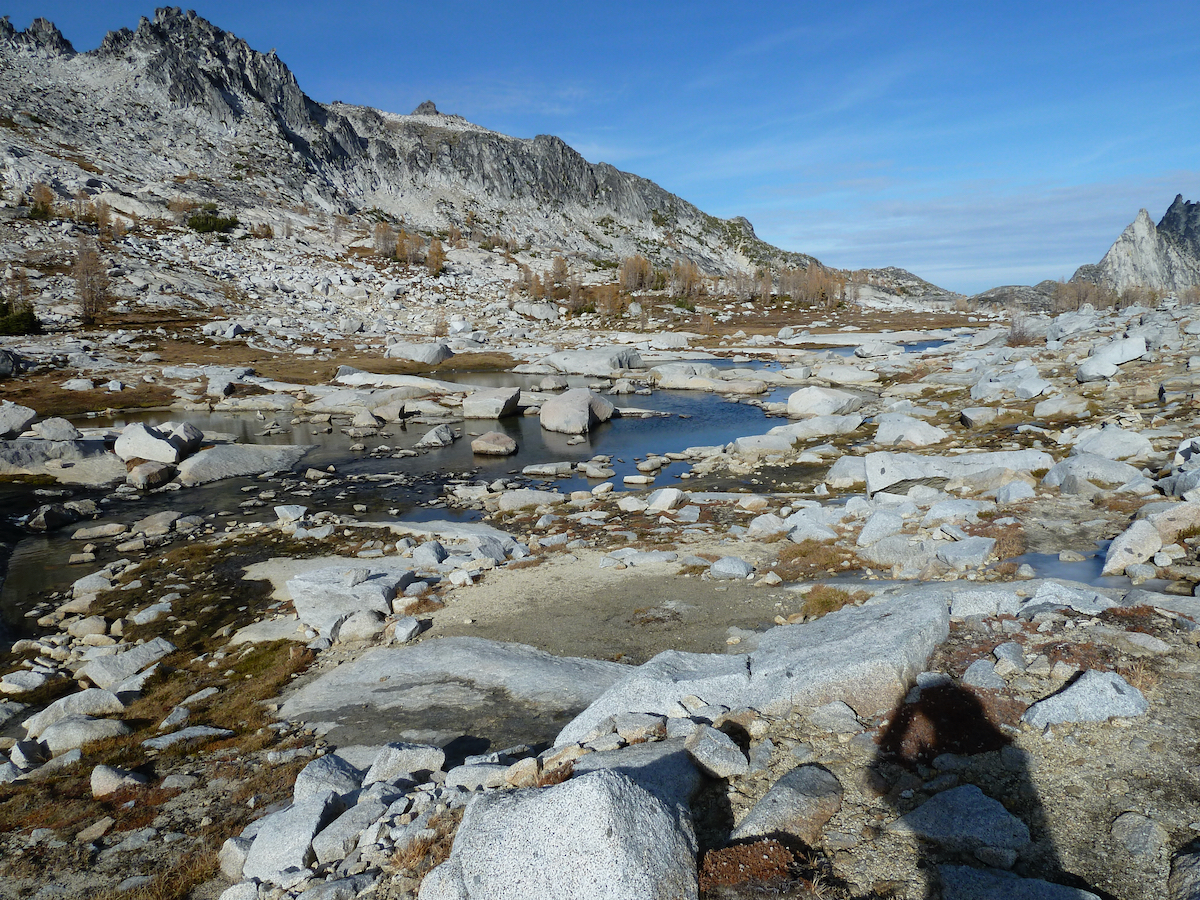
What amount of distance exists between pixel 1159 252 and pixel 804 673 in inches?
9209

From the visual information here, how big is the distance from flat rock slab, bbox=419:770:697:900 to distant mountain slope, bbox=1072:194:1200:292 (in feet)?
A: 719

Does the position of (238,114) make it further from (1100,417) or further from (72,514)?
(1100,417)

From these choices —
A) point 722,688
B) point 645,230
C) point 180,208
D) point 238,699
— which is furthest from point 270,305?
point 645,230

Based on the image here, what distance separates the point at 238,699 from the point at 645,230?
20091 centimetres

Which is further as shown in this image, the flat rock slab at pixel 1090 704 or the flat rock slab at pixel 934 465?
the flat rock slab at pixel 934 465

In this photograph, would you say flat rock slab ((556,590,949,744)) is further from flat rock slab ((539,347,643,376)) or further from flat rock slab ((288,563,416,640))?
flat rock slab ((539,347,643,376))

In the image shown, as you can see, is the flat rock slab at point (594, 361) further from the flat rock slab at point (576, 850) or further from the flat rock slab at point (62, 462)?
the flat rock slab at point (576, 850)

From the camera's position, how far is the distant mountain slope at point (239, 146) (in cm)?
10738

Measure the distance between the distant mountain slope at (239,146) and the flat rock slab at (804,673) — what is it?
119308 millimetres

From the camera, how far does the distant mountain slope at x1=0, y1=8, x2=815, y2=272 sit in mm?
107375

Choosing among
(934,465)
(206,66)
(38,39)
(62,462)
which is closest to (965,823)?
(934,465)

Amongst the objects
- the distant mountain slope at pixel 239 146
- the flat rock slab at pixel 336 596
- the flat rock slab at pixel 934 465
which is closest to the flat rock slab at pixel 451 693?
the flat rock slab at pixel 336 596

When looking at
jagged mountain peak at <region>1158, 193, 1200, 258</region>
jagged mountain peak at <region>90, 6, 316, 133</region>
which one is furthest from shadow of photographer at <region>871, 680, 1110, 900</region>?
jagged mountain peak at <region>1158, 193, 1200, 258</region>

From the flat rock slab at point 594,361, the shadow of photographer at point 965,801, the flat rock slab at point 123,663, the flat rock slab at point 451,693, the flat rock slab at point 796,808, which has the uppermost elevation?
the flat rock slab at point 594,361
